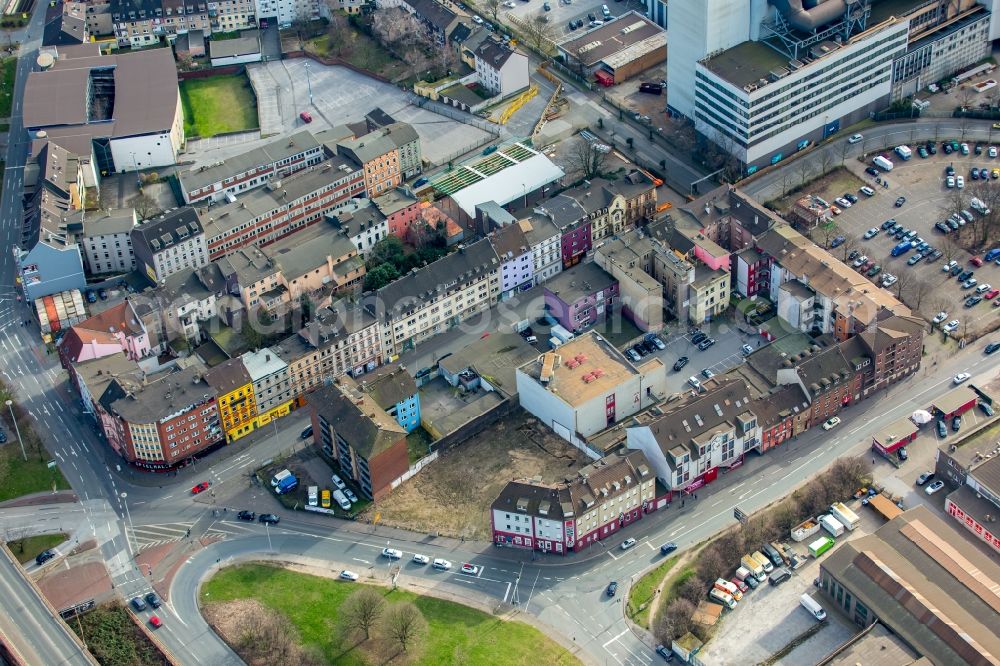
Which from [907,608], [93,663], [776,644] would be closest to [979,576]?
[907,608]

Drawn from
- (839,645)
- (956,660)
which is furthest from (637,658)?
(956,660)

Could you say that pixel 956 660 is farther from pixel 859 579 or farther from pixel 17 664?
pixel 17 664

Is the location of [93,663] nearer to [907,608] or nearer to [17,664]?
[17,664]

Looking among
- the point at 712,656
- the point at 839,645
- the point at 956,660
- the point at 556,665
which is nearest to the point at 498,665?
the point at 556,665

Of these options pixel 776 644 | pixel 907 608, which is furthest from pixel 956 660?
pixel 776 644

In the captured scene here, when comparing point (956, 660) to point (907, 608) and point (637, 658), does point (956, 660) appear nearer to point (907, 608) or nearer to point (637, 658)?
point (907, 608)

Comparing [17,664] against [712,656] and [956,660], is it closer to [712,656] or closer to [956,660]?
[712,656]
